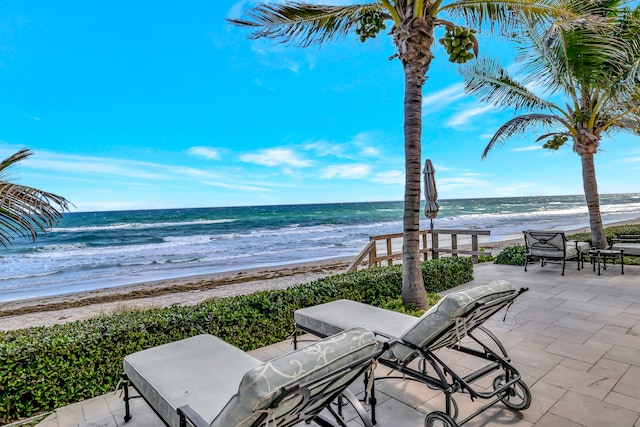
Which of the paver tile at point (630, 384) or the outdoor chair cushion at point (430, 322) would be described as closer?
the outdoor chair cushion at point (430, 322)

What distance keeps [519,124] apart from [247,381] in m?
9.22

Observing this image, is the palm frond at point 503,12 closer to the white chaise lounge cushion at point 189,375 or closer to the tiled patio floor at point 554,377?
the tiled patio floor at point 554,377

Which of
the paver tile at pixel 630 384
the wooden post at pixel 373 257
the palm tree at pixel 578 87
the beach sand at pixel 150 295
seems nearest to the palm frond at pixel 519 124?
the palm tree at pixel 578 87

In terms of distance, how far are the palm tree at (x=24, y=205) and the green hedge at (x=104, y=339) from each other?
3.09 ft

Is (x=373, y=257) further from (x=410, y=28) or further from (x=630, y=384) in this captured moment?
(x=630, y=384)

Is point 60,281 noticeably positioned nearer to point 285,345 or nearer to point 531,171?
point 285,345

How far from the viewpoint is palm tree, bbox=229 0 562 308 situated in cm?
404

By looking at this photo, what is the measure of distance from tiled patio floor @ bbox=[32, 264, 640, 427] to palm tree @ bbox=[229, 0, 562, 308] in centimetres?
143

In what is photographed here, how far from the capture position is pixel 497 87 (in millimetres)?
8133

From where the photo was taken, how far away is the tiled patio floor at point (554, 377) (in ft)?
7.28

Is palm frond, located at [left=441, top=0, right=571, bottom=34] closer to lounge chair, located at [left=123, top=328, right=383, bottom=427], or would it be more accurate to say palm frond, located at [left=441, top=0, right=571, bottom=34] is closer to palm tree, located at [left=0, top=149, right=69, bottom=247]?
A: lounge chair, located at [left=123, top=328, right=383, bottom=427]

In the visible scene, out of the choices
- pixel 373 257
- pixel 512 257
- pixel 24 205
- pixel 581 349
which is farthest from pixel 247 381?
pixel 512 257

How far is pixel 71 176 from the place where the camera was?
88.1 ft

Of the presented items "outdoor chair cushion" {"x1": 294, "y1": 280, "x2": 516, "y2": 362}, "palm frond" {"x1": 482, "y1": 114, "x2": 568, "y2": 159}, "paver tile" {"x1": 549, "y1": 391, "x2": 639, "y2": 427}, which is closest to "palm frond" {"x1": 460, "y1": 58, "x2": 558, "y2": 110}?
"palm frond" {"x1": 482, "y1": 114, "x2": 568, "y2": 159}
